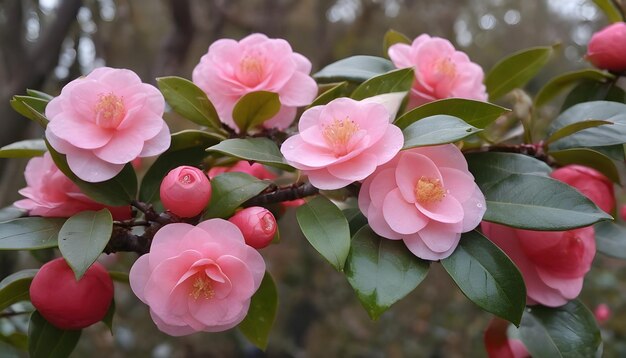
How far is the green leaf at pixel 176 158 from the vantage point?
57 cm

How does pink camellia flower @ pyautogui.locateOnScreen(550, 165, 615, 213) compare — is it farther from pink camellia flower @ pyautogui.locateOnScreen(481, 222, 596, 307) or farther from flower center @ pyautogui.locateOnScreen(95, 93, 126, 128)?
flower center @ pyautogui.locateOnScreen(95, 93, 126, 128)

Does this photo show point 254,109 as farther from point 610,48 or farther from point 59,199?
point 610,48

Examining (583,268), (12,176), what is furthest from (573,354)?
(12,176)

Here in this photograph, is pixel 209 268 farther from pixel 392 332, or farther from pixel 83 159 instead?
pixel 392 332

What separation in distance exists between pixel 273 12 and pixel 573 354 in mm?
2766

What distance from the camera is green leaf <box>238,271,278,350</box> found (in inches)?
24.3

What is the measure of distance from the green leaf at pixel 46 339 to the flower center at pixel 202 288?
0.21 meters

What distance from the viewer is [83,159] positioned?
49cm

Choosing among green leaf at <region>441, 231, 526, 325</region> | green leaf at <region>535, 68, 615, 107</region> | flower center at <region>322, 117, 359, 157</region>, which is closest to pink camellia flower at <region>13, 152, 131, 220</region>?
flower center at <region>322, 117, 359, 157</region>

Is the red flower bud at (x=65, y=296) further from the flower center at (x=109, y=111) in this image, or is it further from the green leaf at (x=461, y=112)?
the green leaf at (x=461, y=112)


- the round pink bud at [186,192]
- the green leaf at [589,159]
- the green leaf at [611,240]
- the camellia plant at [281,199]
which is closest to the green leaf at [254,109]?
the camellia plant at [281,199]

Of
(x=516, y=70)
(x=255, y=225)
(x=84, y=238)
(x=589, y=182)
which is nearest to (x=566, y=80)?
(x=516, y=70)

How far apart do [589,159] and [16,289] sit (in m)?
0.65

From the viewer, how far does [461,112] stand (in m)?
0.54
